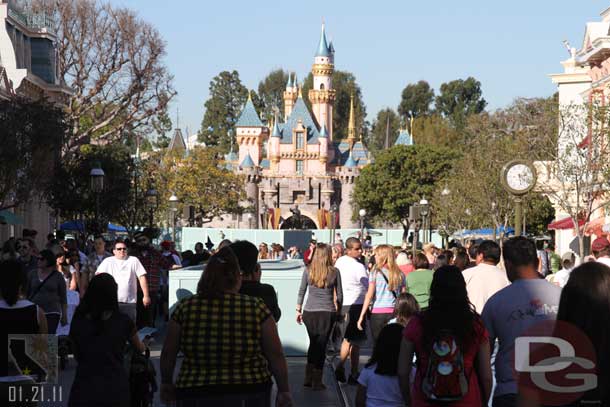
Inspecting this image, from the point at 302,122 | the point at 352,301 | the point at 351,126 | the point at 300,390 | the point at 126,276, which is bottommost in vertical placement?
the point at 300,390

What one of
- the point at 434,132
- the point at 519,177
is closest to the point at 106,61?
the point at 519,177

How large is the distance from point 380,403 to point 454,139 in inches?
4226

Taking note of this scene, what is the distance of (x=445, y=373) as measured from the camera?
21.5 ft

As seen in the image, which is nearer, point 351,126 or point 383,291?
point 383,291

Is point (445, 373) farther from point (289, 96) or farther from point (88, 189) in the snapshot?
point (289, 96)

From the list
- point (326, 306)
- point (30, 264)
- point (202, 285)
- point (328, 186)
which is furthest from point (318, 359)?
point (328, 186)

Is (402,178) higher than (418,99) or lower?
lower

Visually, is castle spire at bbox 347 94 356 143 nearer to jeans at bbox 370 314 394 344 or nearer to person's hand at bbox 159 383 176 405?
jeans at bbox 370 314 394 344

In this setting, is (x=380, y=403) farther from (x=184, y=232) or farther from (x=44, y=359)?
(x=184, y=232)

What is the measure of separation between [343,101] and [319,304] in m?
125

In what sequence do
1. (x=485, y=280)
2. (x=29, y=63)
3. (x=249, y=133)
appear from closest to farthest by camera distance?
(x=485, y=280)
(x=29, y=63)
(x=249, y=133)

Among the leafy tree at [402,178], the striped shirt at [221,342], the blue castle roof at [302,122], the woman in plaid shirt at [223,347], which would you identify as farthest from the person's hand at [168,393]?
the blue castle roof at [302,122]

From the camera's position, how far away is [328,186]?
124m

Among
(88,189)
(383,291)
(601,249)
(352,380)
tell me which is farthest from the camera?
(88,189)
